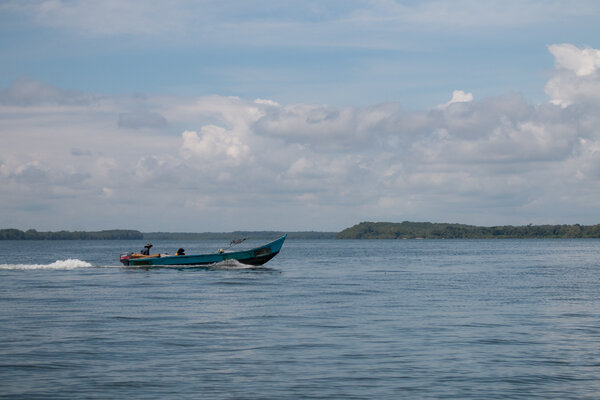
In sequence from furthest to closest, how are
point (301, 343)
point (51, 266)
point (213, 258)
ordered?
point (51, 266)
point (213, 258)
point (301, 343)

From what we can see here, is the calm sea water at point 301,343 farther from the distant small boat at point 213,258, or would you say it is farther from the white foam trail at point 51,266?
the white foam trail at point 51,266

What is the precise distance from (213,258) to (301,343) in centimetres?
4052

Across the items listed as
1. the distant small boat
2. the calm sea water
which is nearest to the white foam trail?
the distant small boat

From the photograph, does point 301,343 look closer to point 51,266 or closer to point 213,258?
point 213,258

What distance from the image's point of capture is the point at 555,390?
17203 mm

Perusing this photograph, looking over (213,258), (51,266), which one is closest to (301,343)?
(213,258)

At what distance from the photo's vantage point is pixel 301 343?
23656 mm

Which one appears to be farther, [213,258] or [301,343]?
[213,258]

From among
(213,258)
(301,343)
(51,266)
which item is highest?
(213,258)

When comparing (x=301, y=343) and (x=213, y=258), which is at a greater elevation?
(x=213, y=258)

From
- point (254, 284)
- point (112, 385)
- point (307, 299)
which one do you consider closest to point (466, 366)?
point (112, 385)

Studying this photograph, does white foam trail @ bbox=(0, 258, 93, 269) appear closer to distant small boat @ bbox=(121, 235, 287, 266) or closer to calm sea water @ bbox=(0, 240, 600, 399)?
distant small boat @ bbox=(121, 235, 287, 266)

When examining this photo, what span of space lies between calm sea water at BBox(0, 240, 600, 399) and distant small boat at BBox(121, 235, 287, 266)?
729 inches

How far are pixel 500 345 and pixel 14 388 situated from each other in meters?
15.4
